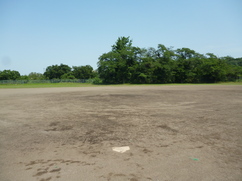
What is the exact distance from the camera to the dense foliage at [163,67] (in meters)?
52.1

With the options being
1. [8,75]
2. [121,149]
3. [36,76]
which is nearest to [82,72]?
[36,76]

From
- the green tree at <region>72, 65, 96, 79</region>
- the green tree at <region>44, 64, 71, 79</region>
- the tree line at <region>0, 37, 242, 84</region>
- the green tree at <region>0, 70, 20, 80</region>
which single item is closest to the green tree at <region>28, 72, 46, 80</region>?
the green tree at <region>44, 64, 71, 79</region>

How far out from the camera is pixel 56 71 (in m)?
102

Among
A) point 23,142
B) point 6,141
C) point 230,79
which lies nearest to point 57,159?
point 23,142

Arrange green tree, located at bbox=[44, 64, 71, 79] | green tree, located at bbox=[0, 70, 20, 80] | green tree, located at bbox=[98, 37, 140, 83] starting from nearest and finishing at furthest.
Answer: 1. green tree, located at bbox=[98, 37, 140, 83]
2. green tree, located at bbox=[0, 70, 20, 80]
3. green tree, located at bbox=[44, 64, 71, 79]

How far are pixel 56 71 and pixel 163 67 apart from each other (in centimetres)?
7179

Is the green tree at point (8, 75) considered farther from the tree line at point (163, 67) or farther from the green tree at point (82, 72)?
the tree line at point (163, 67)

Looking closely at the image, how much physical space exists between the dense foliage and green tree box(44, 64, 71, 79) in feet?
165

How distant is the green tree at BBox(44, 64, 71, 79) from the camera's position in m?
101

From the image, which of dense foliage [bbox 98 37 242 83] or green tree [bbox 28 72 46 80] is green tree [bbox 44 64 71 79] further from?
dense foliage [bbox 98 37 242 83]

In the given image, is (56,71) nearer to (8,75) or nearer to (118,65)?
(8,75)

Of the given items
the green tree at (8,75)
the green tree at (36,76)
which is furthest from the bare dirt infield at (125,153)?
the green tree at (36,76)

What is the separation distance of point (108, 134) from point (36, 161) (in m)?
1.94

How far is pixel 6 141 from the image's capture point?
425 centimetres
